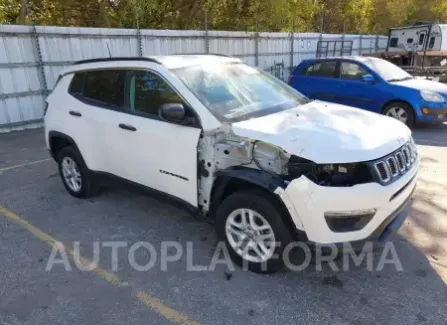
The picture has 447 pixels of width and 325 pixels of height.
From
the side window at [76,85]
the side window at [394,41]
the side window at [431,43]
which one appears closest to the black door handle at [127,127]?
the side window at [76,85]

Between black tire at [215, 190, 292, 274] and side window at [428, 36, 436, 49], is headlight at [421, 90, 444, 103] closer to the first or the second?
black tire at [215, 190, 292, 274]

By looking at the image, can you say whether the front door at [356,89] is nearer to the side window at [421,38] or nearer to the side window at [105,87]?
the side window at [105,87]

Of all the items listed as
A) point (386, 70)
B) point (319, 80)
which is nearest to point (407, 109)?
point (386, 70)

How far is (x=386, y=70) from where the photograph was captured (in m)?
8.44

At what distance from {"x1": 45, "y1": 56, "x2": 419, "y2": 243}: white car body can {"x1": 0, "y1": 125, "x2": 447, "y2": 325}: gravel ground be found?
51cm

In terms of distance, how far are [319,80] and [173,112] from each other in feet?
22.4

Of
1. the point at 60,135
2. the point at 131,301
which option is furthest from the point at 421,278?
the point at 60,135

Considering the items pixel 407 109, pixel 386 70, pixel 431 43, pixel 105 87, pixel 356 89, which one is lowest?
pixel 407 109

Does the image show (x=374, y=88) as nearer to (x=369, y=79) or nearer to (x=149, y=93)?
(x=369, y=79)

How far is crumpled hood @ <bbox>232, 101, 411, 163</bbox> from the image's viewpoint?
8.61ft

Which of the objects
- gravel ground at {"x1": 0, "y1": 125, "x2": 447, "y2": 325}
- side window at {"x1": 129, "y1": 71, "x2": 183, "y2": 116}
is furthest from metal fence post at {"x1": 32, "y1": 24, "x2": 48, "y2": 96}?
side window at {"x1": 129, "y1": 71, "x2": 183, "y2": 116}

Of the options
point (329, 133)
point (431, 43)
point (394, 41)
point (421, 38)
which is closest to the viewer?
point (329, 133)

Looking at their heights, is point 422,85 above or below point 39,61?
below

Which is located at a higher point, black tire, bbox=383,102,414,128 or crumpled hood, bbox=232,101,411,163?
crumpled hood, bbox=232,101,411,163
